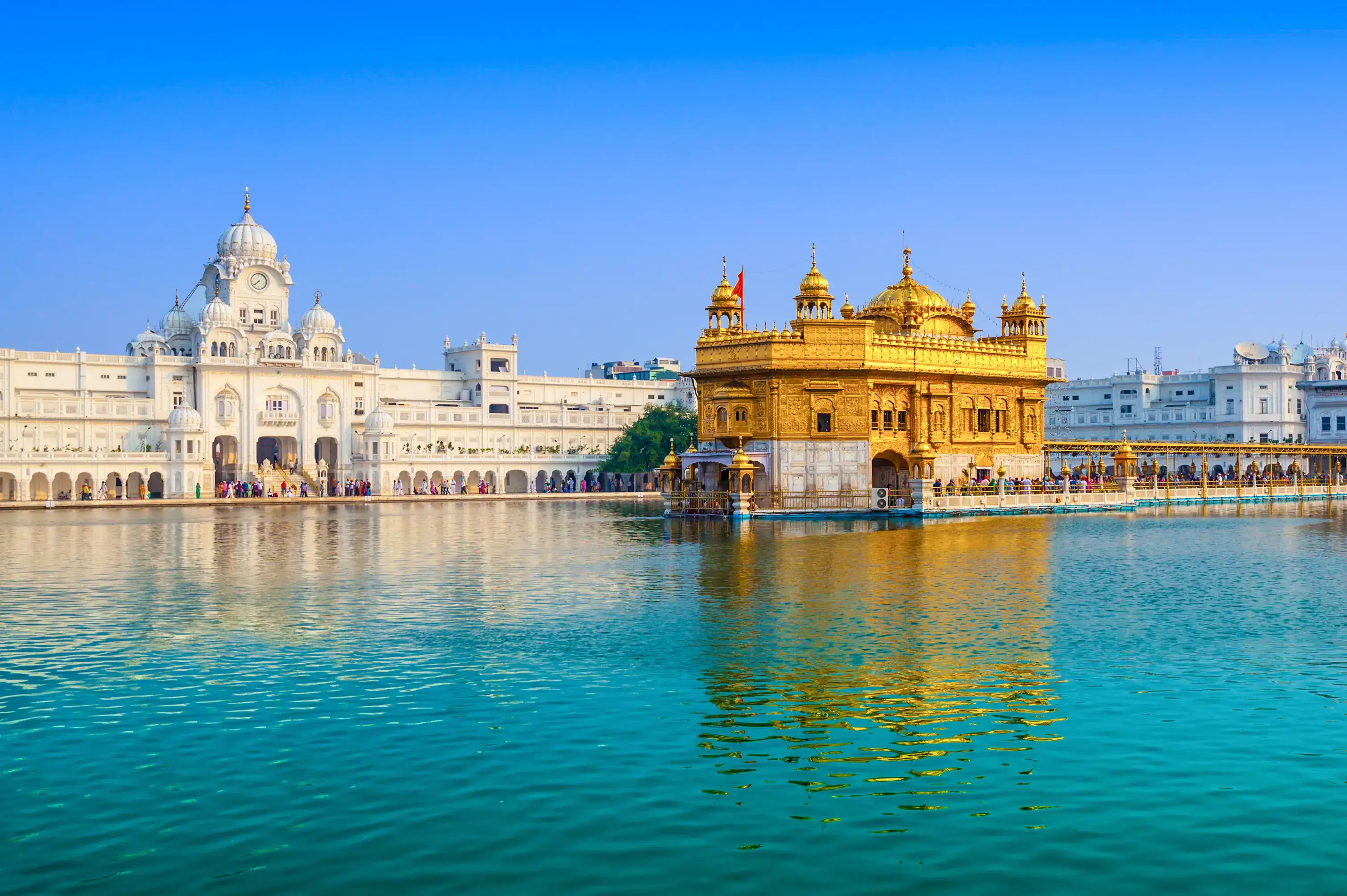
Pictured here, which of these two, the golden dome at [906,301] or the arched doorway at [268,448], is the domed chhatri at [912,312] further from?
the arched doorway at [268,448]

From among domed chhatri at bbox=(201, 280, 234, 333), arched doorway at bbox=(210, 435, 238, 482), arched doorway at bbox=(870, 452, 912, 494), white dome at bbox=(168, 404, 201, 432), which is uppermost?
domed chhatri at bbox=(201, 280, 234, 333)

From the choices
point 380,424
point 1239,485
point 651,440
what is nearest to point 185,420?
point 380,424

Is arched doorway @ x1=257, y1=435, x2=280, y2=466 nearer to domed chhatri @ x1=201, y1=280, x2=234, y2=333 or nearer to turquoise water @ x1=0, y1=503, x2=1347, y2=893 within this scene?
domed chhatri @ x1=201, y1=280, x2=234, y2=333

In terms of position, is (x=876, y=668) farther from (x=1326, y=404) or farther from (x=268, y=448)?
(x=1326, y=404)

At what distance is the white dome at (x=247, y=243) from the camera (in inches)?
3711

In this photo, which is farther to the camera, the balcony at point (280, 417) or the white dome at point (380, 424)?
the white dome at point (380, 424)

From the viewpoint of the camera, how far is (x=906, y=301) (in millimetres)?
60562

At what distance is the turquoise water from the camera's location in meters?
9.92

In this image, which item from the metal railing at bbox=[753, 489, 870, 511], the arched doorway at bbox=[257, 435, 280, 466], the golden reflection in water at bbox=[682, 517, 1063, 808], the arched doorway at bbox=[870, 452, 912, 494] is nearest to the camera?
the golden reflection in water at bbox=[682, 517, 1063, 808]

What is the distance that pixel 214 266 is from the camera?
313 feet

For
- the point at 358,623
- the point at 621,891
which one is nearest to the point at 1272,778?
the point at 621,891

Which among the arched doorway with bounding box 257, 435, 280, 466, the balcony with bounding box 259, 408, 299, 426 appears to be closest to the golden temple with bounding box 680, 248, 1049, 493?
the balcony with bounding box 259, 408, 299, 426

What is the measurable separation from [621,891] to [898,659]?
8.72 m

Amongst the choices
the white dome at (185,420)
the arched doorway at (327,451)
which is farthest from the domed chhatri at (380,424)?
the white dome at (185,420)
